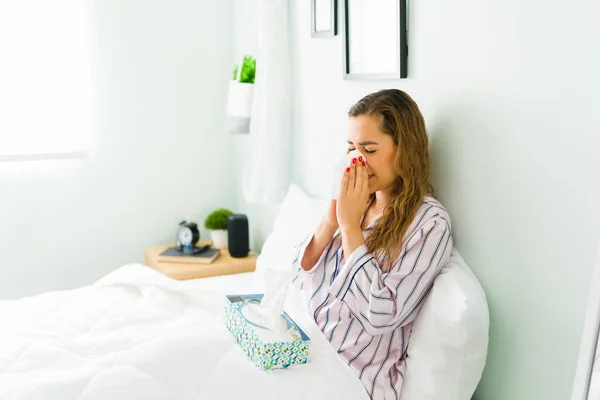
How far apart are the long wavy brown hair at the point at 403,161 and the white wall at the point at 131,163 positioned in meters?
1.57

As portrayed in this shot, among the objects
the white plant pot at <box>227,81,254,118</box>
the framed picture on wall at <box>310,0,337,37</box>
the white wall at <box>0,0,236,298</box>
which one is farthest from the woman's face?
the white wall at <box>0,0,236,298</box>

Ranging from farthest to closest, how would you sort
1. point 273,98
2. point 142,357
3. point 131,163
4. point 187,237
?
1. point 131,163
2. point 187,237
3. point 273,98
4. point 142,357

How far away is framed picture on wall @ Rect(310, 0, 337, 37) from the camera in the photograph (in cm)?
195

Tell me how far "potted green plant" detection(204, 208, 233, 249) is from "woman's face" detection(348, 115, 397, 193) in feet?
4.27

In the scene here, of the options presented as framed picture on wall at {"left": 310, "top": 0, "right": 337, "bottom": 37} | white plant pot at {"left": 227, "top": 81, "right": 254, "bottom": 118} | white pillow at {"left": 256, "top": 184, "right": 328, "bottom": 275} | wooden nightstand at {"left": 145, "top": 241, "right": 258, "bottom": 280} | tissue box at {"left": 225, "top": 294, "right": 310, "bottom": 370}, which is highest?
framed picture on wall at {"left": 310, "top": 0, "right": 337, "bottom": 37}

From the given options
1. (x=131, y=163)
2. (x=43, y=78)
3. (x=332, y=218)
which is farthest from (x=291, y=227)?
(x=43, y=78)

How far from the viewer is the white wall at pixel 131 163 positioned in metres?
2.65

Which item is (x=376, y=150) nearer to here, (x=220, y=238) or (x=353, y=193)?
(x=353, y=193)

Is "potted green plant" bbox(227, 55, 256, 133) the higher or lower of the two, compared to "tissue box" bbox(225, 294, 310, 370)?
higher

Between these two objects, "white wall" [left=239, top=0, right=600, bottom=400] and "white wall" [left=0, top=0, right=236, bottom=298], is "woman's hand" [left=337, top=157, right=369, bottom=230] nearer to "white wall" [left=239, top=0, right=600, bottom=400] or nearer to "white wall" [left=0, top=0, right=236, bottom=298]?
"white wall" [left=239, top=0, right=600, bottom=400]

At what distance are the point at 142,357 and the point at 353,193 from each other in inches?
24.8

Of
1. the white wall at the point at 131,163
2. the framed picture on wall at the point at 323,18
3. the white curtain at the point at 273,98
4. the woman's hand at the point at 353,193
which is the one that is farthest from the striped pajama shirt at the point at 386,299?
the white wall at the point at 131,163

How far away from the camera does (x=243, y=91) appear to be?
254 cm

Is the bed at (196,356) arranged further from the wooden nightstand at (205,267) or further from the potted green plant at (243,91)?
the potted green plant at (243,91)
